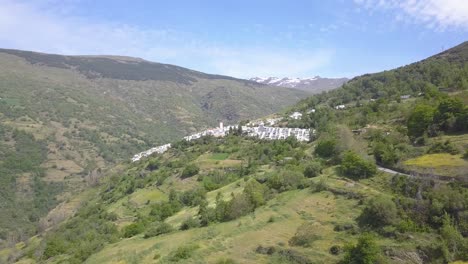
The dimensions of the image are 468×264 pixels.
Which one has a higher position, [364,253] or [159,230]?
[364,253]

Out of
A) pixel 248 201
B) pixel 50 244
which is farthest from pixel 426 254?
pixel 50 244

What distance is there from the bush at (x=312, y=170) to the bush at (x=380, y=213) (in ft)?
56.3

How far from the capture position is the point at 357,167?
Answer: 163 feet

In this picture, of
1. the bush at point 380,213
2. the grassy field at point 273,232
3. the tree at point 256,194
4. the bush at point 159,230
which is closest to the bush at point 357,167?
the grassy field at point 273,232

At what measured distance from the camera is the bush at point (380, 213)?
3753 centimetres

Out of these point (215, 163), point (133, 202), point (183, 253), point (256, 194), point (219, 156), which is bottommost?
point (133, 202)

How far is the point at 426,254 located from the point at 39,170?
191 meters

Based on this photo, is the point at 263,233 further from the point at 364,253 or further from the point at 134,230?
the point at 134,230

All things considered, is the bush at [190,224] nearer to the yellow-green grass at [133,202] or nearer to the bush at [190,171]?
the yellow-green grass at [133,202]

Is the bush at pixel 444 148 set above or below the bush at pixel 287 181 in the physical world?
above

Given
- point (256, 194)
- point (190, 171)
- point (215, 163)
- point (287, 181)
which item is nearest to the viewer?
point (256, 194)

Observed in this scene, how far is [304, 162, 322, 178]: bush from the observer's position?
56656 millimetres

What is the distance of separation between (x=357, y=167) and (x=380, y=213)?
12.3m

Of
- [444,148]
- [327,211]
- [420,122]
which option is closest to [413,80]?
[420,122]
